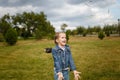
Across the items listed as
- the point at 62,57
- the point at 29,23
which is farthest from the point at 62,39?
the point at 29,23

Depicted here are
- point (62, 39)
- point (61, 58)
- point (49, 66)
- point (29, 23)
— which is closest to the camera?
point (62, 39)

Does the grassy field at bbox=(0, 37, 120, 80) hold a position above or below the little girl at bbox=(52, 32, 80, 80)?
below

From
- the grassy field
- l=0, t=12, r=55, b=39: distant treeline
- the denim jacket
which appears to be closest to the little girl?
the denim jacket

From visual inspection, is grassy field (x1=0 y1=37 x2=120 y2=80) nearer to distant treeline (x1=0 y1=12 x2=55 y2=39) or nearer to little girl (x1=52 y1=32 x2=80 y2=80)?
little girl (x1=52 y1=32 x2=80 y2=80)

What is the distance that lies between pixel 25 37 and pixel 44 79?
76.6 metres

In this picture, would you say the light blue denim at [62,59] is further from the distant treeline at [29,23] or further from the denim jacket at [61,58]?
the distant treeline at [29,23]

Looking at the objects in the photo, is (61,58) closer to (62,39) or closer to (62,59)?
(62,59)

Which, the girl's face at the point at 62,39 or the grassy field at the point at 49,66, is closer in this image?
the girl's face at the point at 62,39

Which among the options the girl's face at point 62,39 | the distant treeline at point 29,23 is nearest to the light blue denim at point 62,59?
the girl's face at point 62,39

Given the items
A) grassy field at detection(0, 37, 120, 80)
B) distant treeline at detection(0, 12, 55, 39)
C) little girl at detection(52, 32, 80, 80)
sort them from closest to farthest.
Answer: little girl at detection(52, 32, 80, 80)
grassy field at detection(0, 37, 120, 80)
distant treeline at detection(0, 12, 55, 39)

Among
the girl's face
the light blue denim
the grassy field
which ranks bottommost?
the grassy field

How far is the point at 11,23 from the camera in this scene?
3497 inches

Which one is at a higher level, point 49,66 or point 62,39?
point 62,39

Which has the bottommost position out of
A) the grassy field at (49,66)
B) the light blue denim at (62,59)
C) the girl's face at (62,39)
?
the grassy field at (49,66)
